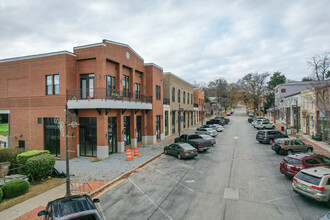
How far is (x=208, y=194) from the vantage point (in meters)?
10.9

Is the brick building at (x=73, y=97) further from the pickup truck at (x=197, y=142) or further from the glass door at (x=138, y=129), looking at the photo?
the pickup truck at (x=197, y=142)

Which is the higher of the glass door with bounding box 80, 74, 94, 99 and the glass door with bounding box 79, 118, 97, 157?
the glass door with bounding box 80, 74, 94, 99

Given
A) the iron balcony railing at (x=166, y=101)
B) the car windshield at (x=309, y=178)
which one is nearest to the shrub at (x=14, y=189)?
the car windshield at (x=309, y=178)

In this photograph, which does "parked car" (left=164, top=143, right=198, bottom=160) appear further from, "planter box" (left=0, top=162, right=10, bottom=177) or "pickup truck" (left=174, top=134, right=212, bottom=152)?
"planter box" (left=0, top=162, right=10, bottom=177)

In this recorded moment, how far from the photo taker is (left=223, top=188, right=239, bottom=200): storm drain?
10523 mm

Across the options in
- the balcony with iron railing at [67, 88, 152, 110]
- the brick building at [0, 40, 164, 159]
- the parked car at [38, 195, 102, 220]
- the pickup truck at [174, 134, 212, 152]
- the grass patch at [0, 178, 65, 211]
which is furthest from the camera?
the pickup truck at [174, 134, 212, 152]

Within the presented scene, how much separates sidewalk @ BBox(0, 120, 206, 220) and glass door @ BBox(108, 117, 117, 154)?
3.11 feet

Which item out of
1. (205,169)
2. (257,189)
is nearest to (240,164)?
(205,169)

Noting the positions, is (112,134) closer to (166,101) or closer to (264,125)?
(166,101)

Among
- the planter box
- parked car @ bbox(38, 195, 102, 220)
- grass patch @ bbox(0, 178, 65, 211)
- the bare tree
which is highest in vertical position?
the bare tree

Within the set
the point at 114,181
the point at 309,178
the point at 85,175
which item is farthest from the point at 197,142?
the point at 309,178

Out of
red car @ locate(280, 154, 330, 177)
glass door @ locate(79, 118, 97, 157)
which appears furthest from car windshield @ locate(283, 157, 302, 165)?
glass door @ locate(79, 118, 97, 157)

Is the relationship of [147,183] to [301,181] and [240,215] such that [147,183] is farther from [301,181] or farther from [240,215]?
[301,181]

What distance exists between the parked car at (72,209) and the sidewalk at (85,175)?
10.9ft
